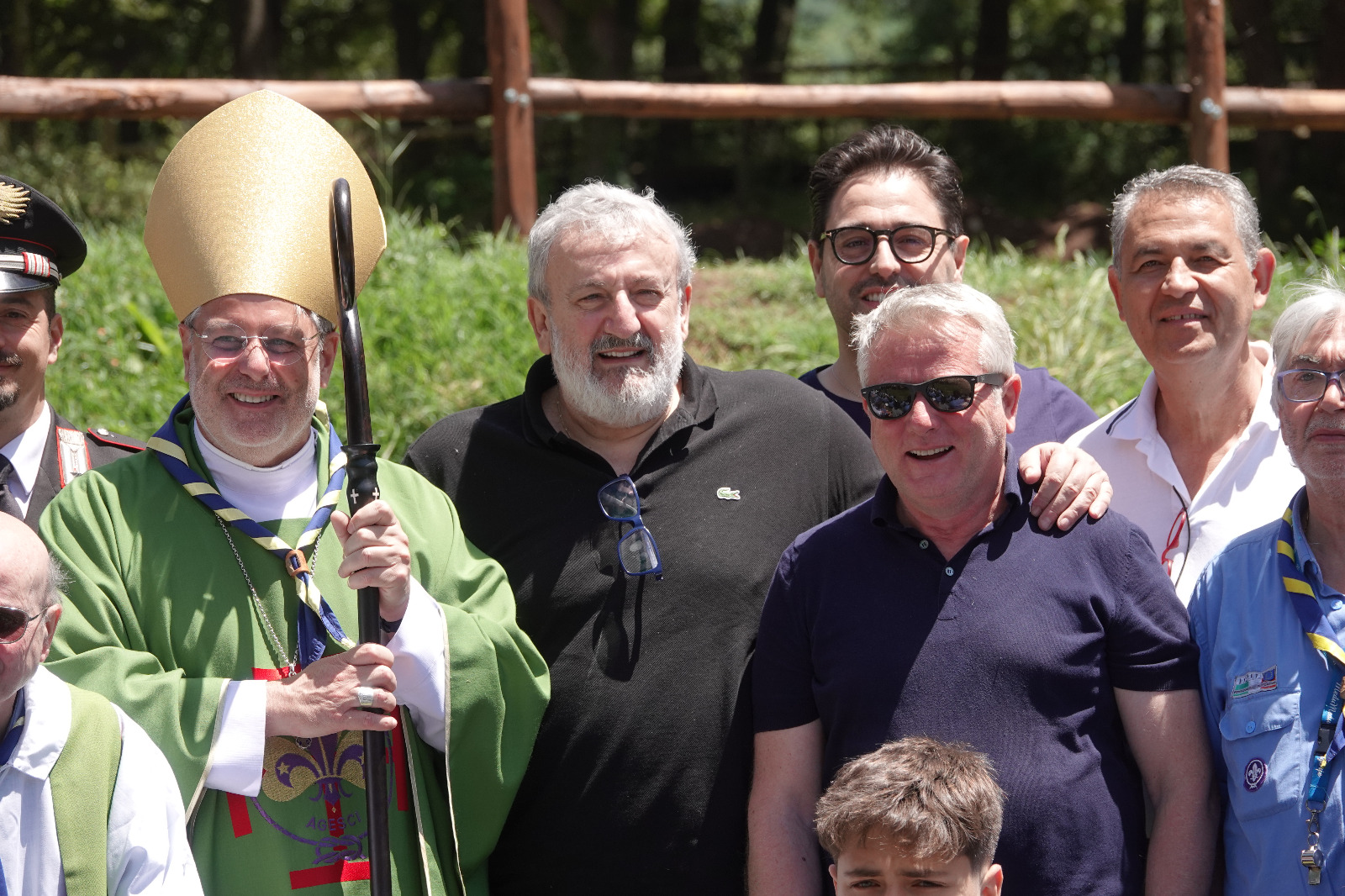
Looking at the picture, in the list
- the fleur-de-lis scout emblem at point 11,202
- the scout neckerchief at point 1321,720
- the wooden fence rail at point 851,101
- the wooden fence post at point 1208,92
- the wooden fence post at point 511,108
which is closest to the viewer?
the scout neckerchief at point 1321,720

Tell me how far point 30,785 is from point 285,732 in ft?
1.63

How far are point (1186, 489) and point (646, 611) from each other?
4.49 ft

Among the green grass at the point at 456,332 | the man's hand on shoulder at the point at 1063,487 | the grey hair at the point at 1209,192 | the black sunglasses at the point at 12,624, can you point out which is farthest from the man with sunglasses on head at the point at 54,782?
the green grass at the point at 456,332

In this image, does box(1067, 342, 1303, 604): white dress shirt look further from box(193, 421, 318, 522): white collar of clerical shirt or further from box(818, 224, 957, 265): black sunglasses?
box(193, 421, 318, 522): white collar of clerical shirt

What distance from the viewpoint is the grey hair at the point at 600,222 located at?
3.35m

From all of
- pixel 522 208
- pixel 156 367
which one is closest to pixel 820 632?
pixel 156 367

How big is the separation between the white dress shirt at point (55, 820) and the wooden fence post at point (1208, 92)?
6.72 m

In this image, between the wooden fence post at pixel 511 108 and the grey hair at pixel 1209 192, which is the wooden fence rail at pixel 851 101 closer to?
the wooden fence post at pixel 511 108

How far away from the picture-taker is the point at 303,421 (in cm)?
300

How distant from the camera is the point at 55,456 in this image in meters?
3.57

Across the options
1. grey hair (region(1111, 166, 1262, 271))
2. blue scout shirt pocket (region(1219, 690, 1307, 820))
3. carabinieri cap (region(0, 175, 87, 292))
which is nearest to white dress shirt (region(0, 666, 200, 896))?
carabinieri cap (region(0, 175, 87, 292))

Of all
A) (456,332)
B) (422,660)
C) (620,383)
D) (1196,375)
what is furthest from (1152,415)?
(456,332)

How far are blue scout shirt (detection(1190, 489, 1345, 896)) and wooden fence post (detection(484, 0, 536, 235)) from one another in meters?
5.13

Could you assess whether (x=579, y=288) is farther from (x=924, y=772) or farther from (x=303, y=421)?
(x=924, y=772)
